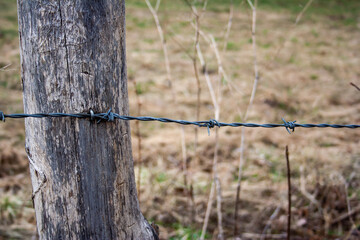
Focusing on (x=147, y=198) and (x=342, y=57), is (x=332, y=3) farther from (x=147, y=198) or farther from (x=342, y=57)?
(x=147, y=198)

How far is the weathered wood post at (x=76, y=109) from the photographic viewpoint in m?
1.21

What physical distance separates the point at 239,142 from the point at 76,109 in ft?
12.1

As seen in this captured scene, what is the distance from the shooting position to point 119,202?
138 centimetres

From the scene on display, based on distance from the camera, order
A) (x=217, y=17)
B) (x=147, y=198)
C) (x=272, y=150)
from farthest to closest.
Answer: (x=217, y=17), (x=272, y=150), (x=147, y=198)

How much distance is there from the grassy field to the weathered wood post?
0.85 ft

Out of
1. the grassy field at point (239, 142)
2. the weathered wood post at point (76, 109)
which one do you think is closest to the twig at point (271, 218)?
the grassy field at point (239, 142)

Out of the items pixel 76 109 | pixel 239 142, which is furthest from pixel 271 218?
pixel 76 109

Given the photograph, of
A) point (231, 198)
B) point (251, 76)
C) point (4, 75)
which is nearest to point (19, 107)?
point (4, 75)

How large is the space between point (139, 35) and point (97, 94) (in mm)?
8671

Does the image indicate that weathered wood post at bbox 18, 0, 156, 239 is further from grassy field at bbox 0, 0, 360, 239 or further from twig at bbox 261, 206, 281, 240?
twig at bbox 261, 206, 281, 240

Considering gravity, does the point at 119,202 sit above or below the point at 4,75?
below

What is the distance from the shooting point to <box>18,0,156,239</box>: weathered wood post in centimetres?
121

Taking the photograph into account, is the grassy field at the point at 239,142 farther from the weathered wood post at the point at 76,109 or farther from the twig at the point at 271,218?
the weathered wood post at the point at 76,109

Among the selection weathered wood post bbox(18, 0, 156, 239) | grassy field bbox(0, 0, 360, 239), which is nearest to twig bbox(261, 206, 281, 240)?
grassy field bbox(0, 0, 360, 239)
